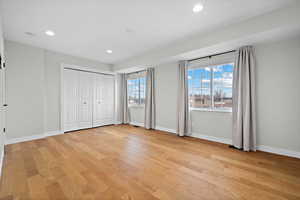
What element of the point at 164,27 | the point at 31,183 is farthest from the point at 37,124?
the point at 164,27

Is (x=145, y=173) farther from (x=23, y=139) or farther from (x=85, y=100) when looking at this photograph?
(x=85, y=100)

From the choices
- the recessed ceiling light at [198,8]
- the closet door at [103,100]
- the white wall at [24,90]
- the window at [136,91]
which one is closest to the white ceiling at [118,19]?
the recessed ceiling light at [198,8]

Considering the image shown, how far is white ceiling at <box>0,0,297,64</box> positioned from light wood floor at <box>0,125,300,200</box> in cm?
258

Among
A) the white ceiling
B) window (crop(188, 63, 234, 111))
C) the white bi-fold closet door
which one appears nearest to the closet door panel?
the white bi-fold closet door

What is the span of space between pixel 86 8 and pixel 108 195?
2.70 meters

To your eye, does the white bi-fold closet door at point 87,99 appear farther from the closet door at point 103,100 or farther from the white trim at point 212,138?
the white trim at point 212,138

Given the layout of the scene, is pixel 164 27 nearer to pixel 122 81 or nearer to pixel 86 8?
pixel 86 8

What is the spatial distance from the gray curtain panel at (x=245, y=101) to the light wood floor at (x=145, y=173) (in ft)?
0.97

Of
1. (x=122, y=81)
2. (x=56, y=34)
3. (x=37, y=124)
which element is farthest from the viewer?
(x=122, y=81)

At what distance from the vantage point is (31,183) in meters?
1.65

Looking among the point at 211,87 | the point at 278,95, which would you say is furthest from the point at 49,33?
the point at 278,95

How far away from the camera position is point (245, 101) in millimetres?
2721

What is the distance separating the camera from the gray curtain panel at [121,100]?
18.2 ft

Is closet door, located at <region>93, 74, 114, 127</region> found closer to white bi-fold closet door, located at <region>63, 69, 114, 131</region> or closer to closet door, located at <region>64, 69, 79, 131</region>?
white bi-fold closet door, located at <region>63, 69, 114, 131</region>
